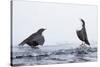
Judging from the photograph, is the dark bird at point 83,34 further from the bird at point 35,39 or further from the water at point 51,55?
the bird at point 35,39

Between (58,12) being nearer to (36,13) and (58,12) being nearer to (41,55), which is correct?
(36,13)

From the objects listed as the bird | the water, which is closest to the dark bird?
the water

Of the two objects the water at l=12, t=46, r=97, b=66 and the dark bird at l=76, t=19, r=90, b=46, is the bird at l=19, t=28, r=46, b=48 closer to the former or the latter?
the water at l=12, t=46, r=97, b=66

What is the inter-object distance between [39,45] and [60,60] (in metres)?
0.30

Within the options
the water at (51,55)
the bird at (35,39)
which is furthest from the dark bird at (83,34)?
the bird at (35,39)

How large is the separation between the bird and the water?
0.05 m

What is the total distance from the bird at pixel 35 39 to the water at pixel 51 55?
53mm

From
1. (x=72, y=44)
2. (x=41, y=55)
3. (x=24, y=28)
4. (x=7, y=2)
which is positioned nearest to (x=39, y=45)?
(x=41, y=55)

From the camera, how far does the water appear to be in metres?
2.17

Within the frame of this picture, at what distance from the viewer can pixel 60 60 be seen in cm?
232

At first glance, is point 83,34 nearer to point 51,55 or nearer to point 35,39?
point 51,55

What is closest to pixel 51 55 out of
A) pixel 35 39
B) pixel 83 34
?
pixel 35 39

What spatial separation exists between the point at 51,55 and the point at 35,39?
0.84 feet

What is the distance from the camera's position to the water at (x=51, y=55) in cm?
217
